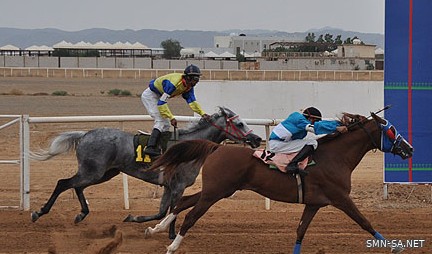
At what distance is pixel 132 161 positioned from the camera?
1104 centimetres

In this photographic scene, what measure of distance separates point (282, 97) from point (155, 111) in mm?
9247

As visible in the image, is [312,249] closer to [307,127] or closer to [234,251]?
[234,251]

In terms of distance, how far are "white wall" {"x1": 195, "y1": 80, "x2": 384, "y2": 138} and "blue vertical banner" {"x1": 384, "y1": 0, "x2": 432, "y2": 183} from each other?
270 inches

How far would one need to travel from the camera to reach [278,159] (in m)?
9.26

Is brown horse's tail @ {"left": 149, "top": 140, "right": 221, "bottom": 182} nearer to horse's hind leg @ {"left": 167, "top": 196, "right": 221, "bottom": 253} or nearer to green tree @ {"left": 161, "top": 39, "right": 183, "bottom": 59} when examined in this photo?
horse's hind leg @ {"left": 167, "top": 196, "right": 221, "bottom": 253}

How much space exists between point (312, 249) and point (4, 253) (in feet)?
11.5

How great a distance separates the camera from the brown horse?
9023mm

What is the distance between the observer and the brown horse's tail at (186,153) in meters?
9.52

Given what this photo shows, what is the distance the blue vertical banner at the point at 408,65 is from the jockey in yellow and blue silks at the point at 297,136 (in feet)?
10.5

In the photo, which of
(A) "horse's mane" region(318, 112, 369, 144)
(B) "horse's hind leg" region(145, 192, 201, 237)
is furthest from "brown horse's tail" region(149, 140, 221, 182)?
(A) "horse's mane" region(318, 112, 369, 144)

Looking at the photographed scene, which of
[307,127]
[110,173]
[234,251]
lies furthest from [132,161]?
[307,127]

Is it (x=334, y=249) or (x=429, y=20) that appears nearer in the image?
(x=334, y=249)

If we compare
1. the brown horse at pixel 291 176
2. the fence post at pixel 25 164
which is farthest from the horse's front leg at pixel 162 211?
the fence post at pixel 25 164

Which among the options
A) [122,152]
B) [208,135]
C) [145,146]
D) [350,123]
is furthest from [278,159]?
[122,152]
